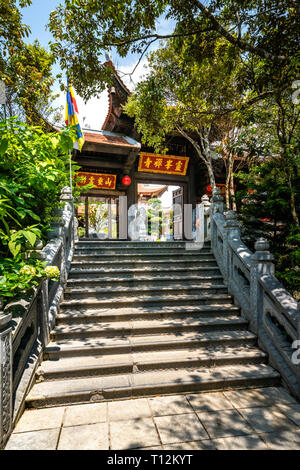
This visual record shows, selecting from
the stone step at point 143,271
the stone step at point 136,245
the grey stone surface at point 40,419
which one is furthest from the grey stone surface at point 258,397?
the stone step at point 136,245

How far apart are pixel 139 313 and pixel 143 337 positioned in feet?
1.39

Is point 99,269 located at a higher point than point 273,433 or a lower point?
higher

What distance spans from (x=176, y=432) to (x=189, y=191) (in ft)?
33.9

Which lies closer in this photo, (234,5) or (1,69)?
(234,5)

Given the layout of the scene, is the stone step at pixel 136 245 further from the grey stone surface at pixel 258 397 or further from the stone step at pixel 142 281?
the grey stone surface at pixel 258 397

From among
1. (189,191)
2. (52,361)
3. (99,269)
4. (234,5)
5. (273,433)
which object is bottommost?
(273,433)

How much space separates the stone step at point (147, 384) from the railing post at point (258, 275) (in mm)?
751

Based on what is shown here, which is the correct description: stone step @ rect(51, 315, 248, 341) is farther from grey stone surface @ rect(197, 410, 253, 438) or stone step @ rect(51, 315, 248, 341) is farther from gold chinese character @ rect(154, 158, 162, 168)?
gold chinese character @ rect(154, 158, 162, 168)

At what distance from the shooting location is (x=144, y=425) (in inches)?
93.9

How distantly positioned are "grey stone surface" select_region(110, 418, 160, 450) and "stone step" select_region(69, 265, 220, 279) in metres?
3.01

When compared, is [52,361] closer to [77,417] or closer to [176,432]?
[77,417]

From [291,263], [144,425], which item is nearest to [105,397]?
[144,425]

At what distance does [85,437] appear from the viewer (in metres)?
2.23
